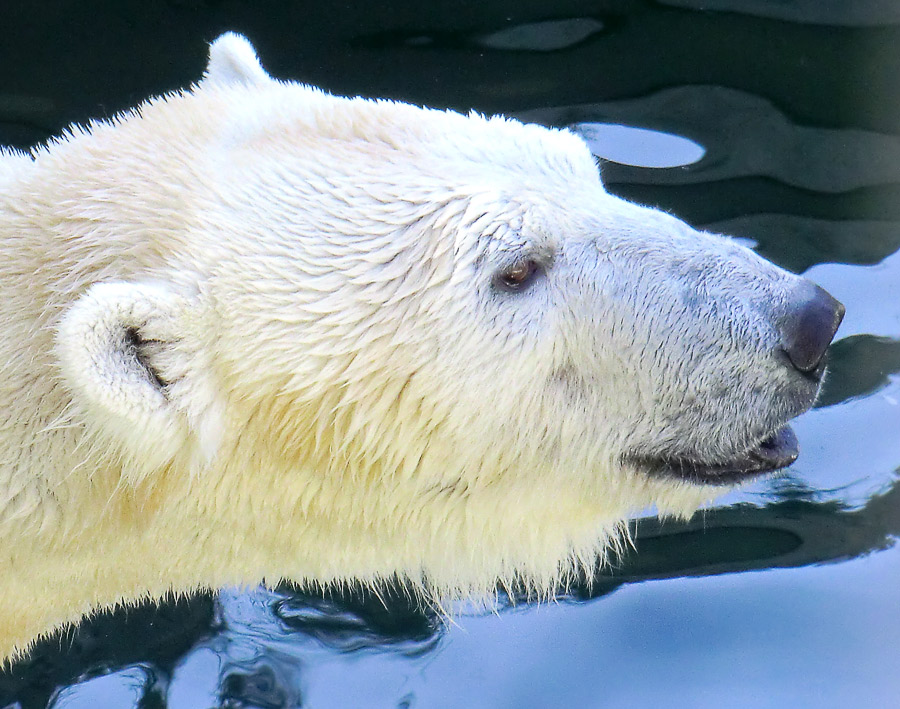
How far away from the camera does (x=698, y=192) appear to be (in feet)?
13.4

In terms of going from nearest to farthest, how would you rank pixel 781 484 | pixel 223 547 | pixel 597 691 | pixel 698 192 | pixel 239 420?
pixel 239 420 < pixel 223 547 < pixel 597 691 < pixel 781 484 < pixel 698 192

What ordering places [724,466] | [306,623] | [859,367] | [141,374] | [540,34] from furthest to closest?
[540,34] → [859,367] → [306,623] → [724,466] → [141,374]

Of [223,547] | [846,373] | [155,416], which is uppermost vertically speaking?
[846,373]

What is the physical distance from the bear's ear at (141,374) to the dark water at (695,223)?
1.51 meters

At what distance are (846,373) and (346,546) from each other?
225cm

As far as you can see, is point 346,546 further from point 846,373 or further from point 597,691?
point 846,373

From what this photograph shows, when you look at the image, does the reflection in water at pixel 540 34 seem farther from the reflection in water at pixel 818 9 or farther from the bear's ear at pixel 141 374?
the bear's ear at pixel 141 374

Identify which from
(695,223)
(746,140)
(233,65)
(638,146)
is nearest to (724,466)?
(233,65)

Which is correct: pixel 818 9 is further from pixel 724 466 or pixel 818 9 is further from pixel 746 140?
pixel 724 466

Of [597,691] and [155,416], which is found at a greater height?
[155,416]

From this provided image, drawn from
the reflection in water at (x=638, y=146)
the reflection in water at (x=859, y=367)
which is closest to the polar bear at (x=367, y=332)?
the reflection in water at (x=859, y=367)

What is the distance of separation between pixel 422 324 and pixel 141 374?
545mm

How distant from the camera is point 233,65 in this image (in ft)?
7.95

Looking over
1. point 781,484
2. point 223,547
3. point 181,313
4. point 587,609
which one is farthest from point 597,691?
point 181,313
